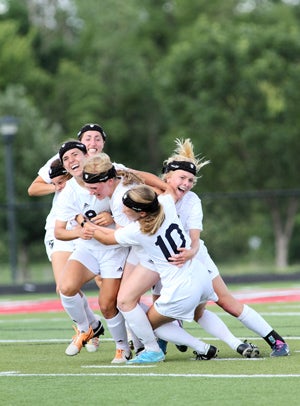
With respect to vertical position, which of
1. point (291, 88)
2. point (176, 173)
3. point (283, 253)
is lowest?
point (283, 253)

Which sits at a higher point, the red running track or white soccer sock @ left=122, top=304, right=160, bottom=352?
white soccer sock @ left=122, top=304, right=160, bottom=352

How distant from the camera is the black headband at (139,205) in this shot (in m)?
8.40

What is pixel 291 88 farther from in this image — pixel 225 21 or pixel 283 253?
pixel 225 21

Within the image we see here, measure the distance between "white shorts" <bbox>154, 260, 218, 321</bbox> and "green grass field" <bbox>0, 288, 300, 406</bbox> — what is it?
1.30 ft

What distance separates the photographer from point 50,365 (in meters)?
9.02

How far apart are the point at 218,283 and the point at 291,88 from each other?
1269 inches

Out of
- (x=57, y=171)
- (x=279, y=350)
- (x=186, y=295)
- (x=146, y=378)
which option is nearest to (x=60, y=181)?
(x=57, y=171)

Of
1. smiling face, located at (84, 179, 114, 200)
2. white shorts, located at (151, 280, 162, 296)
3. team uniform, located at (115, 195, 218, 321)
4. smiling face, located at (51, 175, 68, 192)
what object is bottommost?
white shorts, located at (151, 280, 162, 296)

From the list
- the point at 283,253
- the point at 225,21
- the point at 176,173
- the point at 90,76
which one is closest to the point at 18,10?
the point at 90,76

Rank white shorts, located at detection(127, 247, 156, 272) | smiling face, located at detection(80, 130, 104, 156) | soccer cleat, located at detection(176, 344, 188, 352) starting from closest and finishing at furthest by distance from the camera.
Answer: white shorts, located at detection(127, 247, 156, 272)
soccer cleat, located at detection(176, 344, 188, 352)
smiling face, located at detection(80, 130, 104, 156)

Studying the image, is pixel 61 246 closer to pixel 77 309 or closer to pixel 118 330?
pixel 77 309

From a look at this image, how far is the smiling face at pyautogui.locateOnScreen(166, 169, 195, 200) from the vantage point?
8945 mm

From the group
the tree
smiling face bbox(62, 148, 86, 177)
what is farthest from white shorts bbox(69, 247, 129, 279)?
the tree

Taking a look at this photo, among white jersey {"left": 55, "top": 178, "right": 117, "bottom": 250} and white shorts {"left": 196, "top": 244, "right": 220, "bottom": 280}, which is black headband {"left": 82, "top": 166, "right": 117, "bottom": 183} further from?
white shorts {"left": 196, "top": 244, "right": 220, "bottom": 280}
